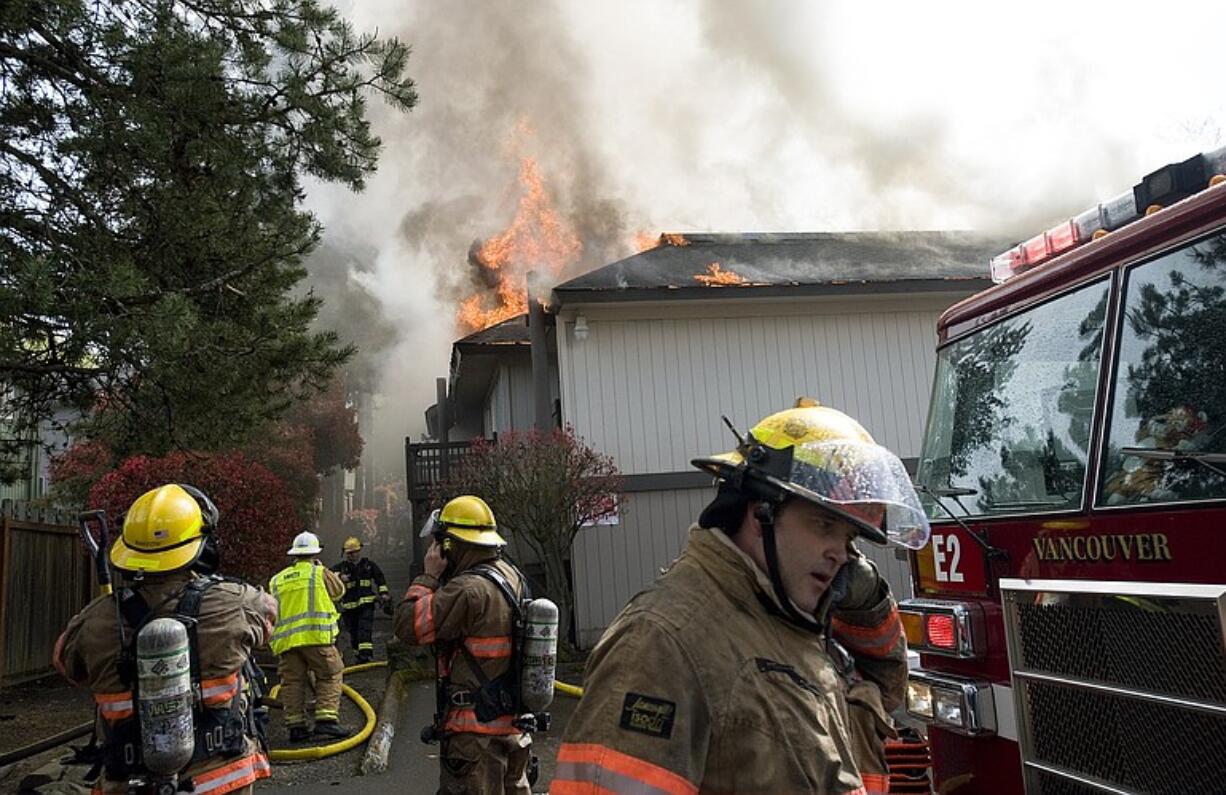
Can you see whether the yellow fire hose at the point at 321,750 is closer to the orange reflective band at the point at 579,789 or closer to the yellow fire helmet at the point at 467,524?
the yellow fire helmet at the point at 467,524

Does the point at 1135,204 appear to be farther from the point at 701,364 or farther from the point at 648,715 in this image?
the point at 701,364

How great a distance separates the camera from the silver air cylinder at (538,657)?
406 cm

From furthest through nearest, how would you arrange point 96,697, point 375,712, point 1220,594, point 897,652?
point 375,712, point 96,697, point 897,652, point 1220,594

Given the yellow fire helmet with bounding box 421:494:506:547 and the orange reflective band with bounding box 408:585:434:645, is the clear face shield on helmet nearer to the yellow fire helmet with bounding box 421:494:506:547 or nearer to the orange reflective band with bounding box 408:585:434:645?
the orange reflective band with bounding box 408:585:434:645

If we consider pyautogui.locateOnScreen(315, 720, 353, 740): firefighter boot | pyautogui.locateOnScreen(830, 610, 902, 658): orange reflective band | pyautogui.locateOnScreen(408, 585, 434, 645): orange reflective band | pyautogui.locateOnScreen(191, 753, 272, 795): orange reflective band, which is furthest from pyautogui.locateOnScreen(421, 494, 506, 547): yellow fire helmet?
pyautogui.locateOnScreen(315, 720, 353, 740): firefighter boot

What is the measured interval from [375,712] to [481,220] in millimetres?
11627

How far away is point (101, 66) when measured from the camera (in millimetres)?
6285

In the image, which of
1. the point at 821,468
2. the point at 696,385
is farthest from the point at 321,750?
the point at 696,385

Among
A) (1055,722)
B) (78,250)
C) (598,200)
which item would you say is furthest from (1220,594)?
(598,200)

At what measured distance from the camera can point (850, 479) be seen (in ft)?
5.45

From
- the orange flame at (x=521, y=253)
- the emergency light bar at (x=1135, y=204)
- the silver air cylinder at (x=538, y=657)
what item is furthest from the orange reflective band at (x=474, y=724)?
the orange flame at (x=521, y=253)

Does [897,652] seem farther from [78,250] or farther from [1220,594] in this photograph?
[78,250]

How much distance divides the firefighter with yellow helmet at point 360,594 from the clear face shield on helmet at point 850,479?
10136 mm

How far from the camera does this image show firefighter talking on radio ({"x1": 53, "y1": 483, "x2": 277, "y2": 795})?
2.98 metres
